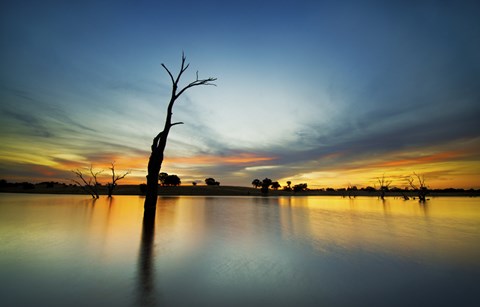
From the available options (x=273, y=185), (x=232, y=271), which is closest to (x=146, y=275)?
(x=232, y=271)

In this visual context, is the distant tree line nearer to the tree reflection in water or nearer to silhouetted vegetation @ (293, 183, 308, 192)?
silhouetted vegetation @ (293, 183, 308, 192)

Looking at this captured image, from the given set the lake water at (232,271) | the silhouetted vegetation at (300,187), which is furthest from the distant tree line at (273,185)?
the lake water at (232,271)

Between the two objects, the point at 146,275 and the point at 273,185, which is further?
the point at 273,185

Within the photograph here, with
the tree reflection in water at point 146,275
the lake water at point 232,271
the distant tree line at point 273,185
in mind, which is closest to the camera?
the tree reflection in water at point 146,275

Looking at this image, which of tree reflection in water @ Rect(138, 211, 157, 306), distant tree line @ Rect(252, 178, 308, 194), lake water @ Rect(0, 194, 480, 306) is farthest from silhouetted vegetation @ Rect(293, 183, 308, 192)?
tree reflection in water @ Rect(138, 211, 157, 306)

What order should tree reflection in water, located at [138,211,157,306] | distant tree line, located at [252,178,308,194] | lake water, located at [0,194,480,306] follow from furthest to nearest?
distant tree line, located at [252,178,308,194]
lake water, located at [0,194,480,306]
tree reflection in water, located at [138,211,157,306]

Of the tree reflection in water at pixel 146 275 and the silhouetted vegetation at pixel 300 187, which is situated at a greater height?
the silhouetted vegetation at pixel 300 187

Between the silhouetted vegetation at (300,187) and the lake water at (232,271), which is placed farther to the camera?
the silhouetted vegetation at (300,187)

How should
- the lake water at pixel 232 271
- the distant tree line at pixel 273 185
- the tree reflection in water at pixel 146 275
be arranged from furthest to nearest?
1. the distant tree line at pixel 273 185
2. the lake water at pixel 232 271
3. the tree reflection in water at pixel 146 275

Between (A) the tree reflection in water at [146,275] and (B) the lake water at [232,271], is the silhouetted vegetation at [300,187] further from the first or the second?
(A) the tree reflection in water at [146,275]

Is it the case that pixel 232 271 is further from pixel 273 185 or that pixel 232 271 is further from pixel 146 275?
pixel 273 185

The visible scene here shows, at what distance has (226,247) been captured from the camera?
724cm

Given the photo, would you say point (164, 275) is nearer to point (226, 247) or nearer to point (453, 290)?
point (226, 247)

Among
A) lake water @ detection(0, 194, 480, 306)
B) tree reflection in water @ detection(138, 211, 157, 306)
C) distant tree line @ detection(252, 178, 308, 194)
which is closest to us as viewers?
tree reflection in water @ detection(138, 211, 157, 306)
